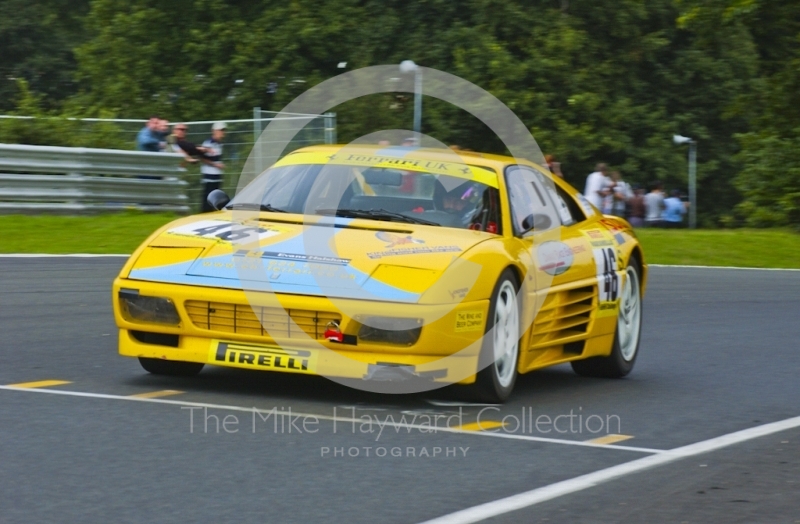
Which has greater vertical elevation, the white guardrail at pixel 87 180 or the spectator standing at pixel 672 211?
the white guardrail at pixel 87 180

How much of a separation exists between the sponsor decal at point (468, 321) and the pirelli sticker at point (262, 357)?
28.9 inches

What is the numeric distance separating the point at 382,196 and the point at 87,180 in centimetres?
1260

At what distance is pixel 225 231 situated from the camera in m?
7.23

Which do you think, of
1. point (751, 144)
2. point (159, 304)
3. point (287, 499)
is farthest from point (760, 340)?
point (751, 144)

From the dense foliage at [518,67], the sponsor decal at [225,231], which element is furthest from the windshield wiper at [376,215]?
the dense foliage at [518,67]

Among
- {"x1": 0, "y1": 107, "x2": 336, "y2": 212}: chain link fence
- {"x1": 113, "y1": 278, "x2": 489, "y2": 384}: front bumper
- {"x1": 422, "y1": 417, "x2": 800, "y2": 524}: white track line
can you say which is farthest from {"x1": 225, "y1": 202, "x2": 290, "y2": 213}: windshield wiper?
{"x1": 0, "y1": 107, "x2": 336, "y2": 212}: chain link fence

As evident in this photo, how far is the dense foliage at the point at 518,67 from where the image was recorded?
35.4 meters

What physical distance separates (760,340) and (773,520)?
6.22 m

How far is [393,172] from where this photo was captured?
7812 mm

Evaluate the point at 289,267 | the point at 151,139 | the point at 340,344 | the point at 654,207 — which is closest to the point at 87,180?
the point at 151,139

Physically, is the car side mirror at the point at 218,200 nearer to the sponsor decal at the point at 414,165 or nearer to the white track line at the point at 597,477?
the sponsor decal at the point at 414,165

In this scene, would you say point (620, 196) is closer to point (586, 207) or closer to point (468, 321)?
point (586, 207)

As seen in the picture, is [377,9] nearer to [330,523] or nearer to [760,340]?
[760,340]

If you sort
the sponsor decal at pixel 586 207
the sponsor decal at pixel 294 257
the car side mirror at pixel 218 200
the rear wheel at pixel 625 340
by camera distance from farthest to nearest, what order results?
the sponsor decal at pixel 586 207 < the rear wheel at pixel 625 340 < the car side mirror at pixel 218 200 < the sponsor decal at pixel 294 257
